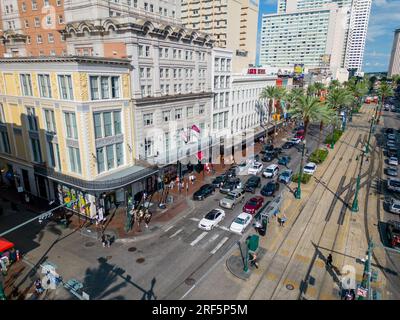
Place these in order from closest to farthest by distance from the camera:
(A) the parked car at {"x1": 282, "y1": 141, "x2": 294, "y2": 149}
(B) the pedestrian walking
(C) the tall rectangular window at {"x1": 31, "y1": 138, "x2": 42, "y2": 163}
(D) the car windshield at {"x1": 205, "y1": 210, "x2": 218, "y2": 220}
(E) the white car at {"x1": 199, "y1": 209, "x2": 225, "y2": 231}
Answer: (B) the pedestrian walking, (E) the white car at {"x1": 199, "y1": 209, "x2": 225, "y2": 231}, (D) the car windshield at {"x1": 205, "y1": 210, "x2": 218, "y2": 220}, (C) the tall rectangular window at {"x1": 31, "y1": 138, "x2": 42, "y2": 163}, (A) the parked car at {"x1": 282, "y1": 141, "x2": 294, "y2": 149}

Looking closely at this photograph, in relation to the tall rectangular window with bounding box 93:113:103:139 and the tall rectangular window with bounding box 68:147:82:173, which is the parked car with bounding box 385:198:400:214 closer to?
the tall rectangular window with bounding box 93:113:103:139

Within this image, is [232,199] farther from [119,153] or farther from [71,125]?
[71,125]

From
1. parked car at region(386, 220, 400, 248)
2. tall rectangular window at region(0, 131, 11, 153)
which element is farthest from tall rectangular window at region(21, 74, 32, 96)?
parked car at region(386, 220, 400, 248)

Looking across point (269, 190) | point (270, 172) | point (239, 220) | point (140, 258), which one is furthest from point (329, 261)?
point (270, 172)

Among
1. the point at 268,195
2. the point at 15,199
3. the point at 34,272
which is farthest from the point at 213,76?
the point at 34,272

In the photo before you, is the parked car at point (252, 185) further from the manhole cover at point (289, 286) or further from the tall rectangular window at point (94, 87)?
the tall rectangular window at point (94, 87)

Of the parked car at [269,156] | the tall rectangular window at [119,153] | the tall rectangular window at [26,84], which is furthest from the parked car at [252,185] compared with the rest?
the tall rectangular window at [26,84]

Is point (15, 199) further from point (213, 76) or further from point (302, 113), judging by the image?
point (302, 113)
